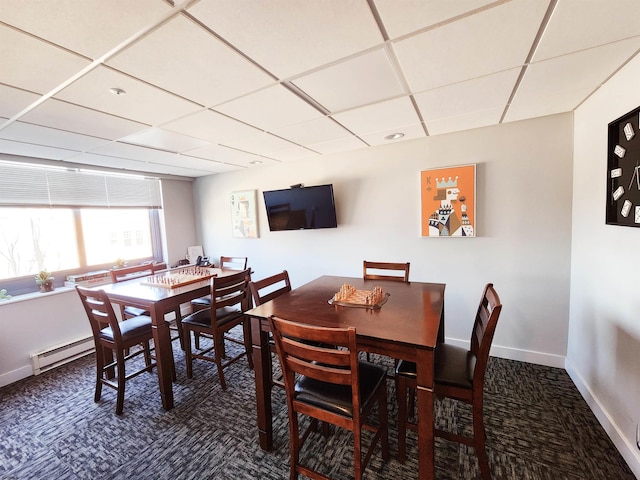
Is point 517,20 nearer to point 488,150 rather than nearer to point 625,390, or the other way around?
point 488,150

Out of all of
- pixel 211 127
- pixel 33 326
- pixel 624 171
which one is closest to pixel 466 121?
pixel 624 171

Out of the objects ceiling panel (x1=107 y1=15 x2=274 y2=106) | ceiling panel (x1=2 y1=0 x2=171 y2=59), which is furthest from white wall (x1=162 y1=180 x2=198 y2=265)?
ceiling panel (x1=2 y1=0 x2=171 y2=59)

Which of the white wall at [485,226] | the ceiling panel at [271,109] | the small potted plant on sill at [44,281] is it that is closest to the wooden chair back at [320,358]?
the ceiling panel at [271,109]

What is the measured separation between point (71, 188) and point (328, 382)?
3.99 metres

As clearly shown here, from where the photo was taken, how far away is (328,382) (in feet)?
4.60

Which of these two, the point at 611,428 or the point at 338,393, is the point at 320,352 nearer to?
the point at 338,393

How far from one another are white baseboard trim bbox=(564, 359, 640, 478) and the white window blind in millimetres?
5492

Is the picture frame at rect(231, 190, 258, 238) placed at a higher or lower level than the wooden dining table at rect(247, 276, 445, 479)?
higher

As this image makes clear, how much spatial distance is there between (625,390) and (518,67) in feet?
6.82

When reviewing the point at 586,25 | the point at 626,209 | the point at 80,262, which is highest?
the point at 586,25

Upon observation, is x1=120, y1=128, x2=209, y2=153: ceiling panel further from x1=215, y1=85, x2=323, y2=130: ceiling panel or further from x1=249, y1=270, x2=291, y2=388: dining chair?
x1=249, y1=270, x2=291, y2=388: dining chair

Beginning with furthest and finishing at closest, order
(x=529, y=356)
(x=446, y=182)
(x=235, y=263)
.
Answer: (x=235, y=263) < (x=446, y=182) < (x=529, y=356)

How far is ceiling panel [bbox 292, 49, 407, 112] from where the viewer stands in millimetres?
1476

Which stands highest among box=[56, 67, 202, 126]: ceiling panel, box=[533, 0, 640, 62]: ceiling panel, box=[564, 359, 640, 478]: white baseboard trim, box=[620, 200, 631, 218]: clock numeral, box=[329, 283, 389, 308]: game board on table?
box=[56, 67, 202, 126]: ceiling panel
